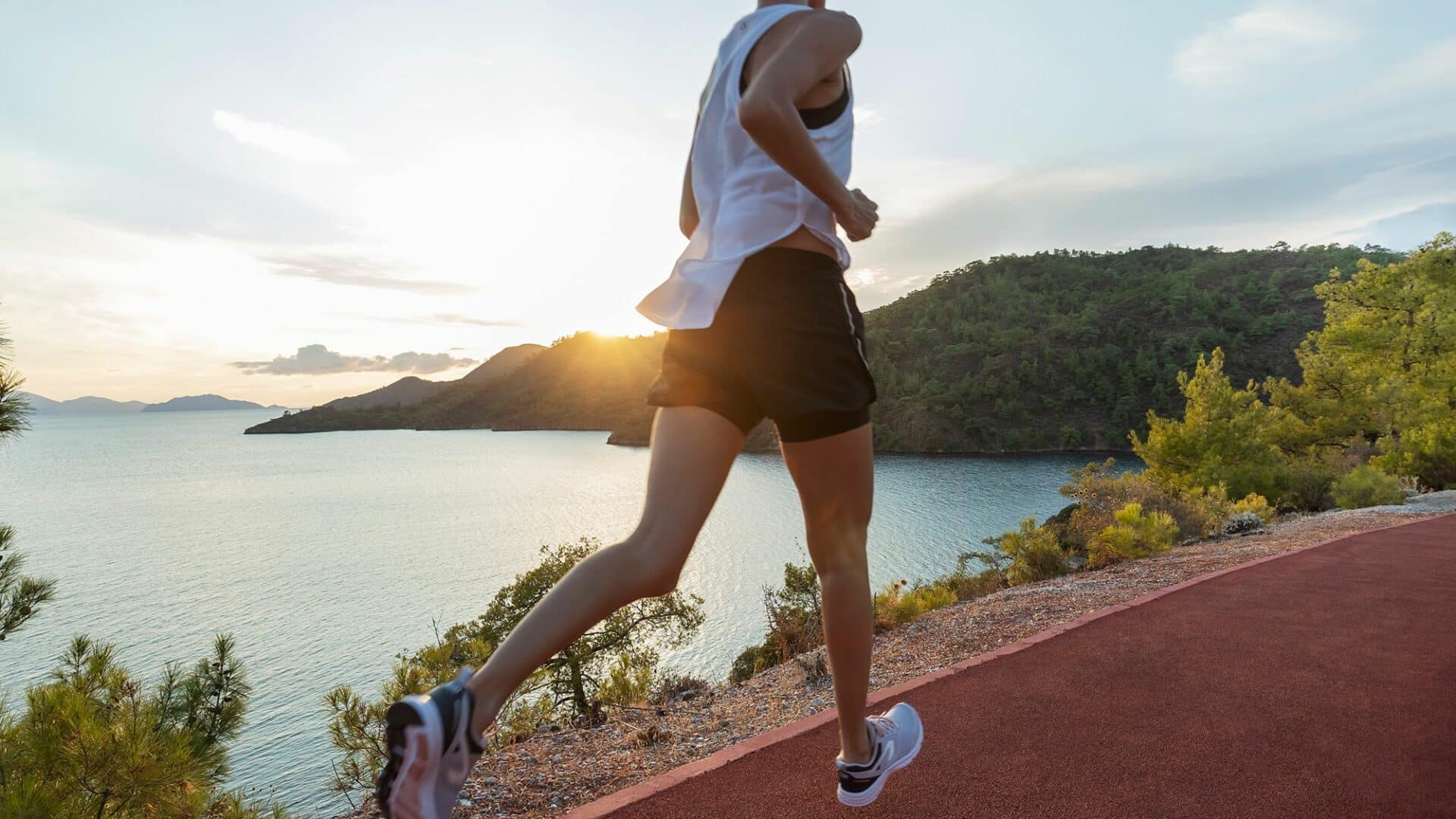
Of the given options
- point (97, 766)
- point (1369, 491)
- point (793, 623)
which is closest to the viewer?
point (97, 766)

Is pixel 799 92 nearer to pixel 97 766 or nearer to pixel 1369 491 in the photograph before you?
pixel 97 766

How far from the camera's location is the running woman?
99 cm

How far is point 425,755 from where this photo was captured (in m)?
0.90

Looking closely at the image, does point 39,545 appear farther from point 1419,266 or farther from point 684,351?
point 1419,266

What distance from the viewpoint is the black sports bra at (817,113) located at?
1095mm

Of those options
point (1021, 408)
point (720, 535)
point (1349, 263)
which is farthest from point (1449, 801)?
point (1349, 263)

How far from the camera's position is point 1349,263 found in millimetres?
60719

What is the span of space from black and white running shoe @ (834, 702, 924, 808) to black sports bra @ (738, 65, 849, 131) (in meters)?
1.09

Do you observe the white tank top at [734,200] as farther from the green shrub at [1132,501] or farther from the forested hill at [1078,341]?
the forested hill at [1078,341]

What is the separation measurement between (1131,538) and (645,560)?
6889 millimetres

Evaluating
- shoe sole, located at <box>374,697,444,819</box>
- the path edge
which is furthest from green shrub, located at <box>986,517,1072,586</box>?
shoe sole, located at <box>374,697,444,819</box>

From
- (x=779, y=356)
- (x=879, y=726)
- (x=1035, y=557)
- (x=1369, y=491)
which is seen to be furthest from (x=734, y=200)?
(x=1369, y=491)

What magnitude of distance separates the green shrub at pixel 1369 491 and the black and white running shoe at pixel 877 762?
→ 11.7 meters

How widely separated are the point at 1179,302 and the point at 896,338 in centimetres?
2351
